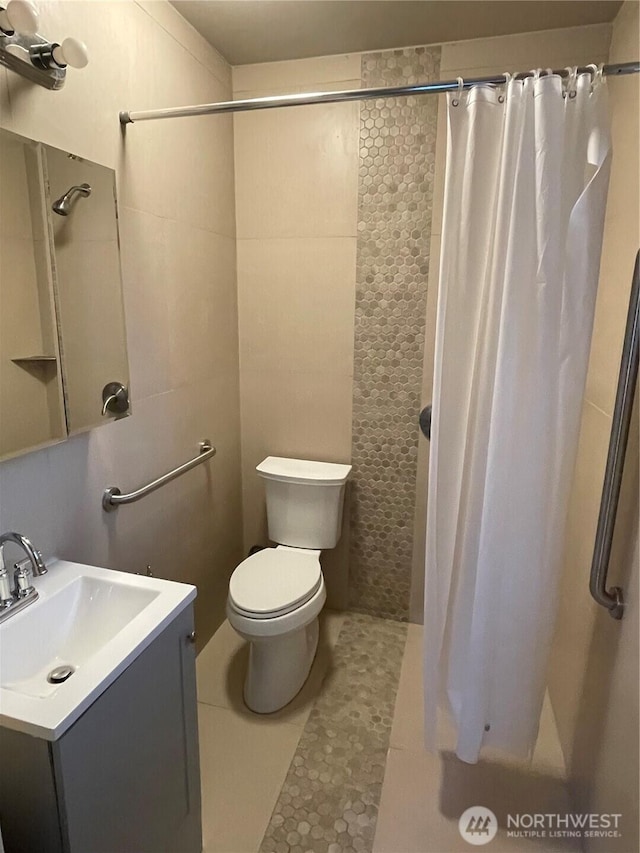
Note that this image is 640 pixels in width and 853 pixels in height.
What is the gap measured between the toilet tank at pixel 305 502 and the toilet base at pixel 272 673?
432mm

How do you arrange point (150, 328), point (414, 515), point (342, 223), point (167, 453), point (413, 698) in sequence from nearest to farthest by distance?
point (150, 328), point (167, 453), point (413, 698), point (342, 223), point (414, 515)

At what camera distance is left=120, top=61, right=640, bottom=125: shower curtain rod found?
113cm

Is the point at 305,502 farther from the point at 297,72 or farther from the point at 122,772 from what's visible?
the point at 297,72

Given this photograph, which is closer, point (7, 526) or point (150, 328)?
point (7, 526)

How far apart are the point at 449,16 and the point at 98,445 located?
186 centimetres

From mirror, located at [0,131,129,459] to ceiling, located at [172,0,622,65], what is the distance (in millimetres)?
829

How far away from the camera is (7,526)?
124 cm

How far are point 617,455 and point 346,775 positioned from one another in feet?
4.33

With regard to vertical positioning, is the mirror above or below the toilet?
above

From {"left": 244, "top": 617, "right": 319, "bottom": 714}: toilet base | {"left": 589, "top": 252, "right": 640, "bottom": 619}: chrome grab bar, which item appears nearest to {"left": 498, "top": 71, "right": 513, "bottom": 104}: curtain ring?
{"left": 589, "top": 252, "right": 640, "bottom": 619}: chrome grab bar

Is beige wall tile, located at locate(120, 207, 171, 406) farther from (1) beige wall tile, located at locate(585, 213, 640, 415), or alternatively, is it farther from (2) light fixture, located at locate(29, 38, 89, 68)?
(1) beige wall tile, located at locate(585, 213, 640, 415)

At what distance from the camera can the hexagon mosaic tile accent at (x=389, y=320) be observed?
202cm

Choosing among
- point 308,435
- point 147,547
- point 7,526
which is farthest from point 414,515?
point 7,526

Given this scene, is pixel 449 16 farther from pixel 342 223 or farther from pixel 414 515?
pixel 414 515
